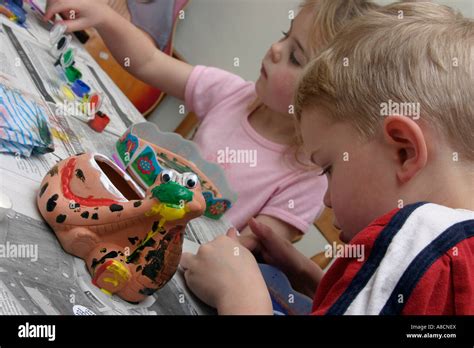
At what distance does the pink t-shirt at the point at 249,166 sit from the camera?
81 centimetres

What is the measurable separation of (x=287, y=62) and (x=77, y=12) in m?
0.26

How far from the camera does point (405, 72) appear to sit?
0.41 meters

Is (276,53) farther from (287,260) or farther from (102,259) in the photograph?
(102,259)

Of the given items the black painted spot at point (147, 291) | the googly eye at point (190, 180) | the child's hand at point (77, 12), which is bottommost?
the black painted spot at point (147, 291)

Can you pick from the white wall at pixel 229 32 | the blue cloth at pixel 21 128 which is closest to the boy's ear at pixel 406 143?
the blue cloth at pixel 21 128

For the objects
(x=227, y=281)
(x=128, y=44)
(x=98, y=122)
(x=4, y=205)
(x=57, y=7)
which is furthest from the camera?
(x=128, y=44)

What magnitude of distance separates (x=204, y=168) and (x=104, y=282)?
0.31 metres

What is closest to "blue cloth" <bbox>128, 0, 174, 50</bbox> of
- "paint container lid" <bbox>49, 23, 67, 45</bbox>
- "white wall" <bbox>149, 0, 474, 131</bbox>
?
"white wall" <bbox>149, 0, 474, 131</bbox>

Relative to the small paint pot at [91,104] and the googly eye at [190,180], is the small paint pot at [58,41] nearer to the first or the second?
the small paint pot at [91,104]

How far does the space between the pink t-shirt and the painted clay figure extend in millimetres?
447

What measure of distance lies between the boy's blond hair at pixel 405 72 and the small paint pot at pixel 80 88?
0.22 metres

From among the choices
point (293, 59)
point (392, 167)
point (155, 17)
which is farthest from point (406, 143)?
point (155, 17)
